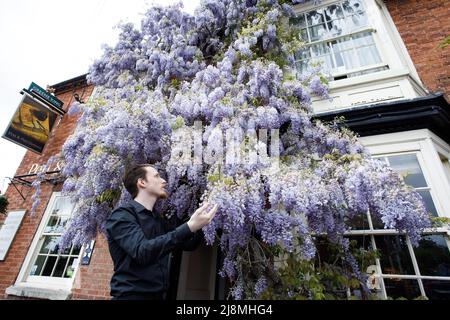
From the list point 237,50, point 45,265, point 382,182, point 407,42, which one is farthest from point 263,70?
point 45,265

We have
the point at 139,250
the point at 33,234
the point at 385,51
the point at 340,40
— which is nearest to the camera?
the point at 139,250

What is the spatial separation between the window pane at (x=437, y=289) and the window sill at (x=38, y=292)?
591 cm

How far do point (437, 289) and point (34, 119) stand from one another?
30.4 feet

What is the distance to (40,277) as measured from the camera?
583cm

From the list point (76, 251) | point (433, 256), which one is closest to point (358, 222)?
point (433, 256)

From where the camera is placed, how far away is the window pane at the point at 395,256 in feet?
10.5

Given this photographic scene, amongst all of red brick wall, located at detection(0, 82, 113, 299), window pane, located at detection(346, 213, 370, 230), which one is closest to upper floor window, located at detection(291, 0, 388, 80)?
window pane, located at detection(346, 213, 370, 230)

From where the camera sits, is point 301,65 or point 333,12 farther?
point 333,12

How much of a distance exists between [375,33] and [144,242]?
5.81 metres

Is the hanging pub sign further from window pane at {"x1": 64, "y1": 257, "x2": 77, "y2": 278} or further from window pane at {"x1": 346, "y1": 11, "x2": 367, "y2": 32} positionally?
window pane at {"x1": 346, "y1": 11, "x2": 367, "y2": 32}

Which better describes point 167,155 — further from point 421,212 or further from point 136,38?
point 136,38

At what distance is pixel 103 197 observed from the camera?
3.56 meters

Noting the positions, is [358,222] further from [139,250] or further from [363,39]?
[363,39]

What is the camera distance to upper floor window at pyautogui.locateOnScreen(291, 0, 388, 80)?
16.4ft
